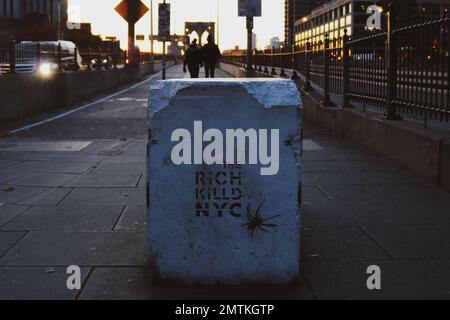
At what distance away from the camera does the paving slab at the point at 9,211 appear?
598 centimetres

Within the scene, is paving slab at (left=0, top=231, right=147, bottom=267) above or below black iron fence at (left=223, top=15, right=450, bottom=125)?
below

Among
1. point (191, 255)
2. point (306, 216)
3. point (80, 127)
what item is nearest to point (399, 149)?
point (306, 216)

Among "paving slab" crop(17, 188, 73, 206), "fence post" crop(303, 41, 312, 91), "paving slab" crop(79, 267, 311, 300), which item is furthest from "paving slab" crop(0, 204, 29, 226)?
"fence post" crop(303, 41, 312, 91)

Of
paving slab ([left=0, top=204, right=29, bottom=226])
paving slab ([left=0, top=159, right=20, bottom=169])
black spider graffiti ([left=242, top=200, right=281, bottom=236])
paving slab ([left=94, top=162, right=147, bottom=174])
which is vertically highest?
black spider graffiti ([left=242, top=200, right=281, bottom=236])

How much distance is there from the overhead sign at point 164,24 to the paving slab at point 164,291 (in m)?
31.1

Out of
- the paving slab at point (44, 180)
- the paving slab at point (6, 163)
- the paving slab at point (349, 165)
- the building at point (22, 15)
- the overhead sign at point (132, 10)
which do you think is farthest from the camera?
the building at point (22, 15)

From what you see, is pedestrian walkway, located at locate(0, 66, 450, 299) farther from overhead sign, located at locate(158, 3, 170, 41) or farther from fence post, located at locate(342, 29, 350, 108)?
overhead sign, located at locate(158, 3, 170, 41)

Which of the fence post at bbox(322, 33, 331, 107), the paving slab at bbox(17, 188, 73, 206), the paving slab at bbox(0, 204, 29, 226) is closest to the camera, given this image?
the paving slab at bbox(0, 204, 29, 226)

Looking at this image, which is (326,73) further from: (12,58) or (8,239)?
(8,239)

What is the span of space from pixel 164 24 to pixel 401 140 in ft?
89.8

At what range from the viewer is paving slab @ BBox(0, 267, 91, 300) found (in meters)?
3.98

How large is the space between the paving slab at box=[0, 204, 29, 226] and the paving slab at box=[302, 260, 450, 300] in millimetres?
2755

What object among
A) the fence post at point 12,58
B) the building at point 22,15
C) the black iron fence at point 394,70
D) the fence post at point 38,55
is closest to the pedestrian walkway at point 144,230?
the black iron fence at point 394,70

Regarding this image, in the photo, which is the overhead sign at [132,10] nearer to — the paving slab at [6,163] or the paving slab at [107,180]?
the paving slab at [6,163]
